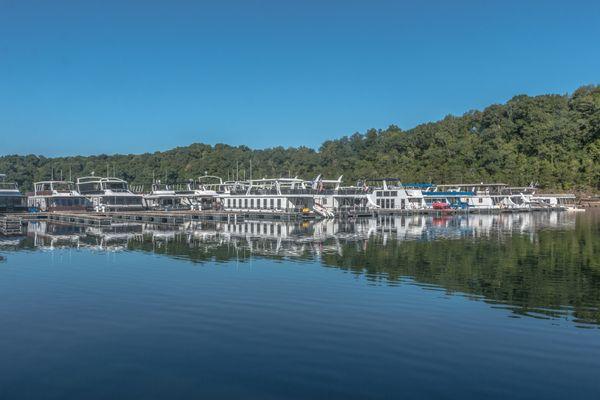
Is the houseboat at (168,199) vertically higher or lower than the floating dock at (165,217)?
higher

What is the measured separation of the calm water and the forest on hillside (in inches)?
3134

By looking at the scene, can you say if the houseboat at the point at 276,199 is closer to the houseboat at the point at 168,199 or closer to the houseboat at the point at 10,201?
the houseboat at the point at 168,199

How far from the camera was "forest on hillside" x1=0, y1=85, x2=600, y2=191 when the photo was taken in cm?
10831

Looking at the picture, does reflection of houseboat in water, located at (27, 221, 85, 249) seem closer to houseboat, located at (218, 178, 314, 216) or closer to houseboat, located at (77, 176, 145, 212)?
houseboat, located at (77, 176, 145, 212)

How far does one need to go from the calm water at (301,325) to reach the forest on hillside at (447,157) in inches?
3134

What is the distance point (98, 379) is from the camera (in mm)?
12148

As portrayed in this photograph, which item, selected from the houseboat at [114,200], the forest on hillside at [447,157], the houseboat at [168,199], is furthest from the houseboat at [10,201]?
the forest on hillside at [447,157]

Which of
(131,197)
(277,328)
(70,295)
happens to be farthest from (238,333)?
(131,197)

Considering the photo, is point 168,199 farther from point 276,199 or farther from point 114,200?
point 276,199

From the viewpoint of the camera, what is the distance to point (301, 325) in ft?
54.0

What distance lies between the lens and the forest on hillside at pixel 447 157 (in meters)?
108

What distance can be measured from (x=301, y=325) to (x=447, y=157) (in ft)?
348

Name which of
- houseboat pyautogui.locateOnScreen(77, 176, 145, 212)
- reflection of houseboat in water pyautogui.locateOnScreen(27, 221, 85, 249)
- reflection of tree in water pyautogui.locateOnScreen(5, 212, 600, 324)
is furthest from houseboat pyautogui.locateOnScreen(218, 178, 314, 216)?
reflection of houseboat in water pyautogui.locateOnScreen(27, 221, 85, 249)

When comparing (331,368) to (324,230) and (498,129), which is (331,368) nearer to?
(324,230)
